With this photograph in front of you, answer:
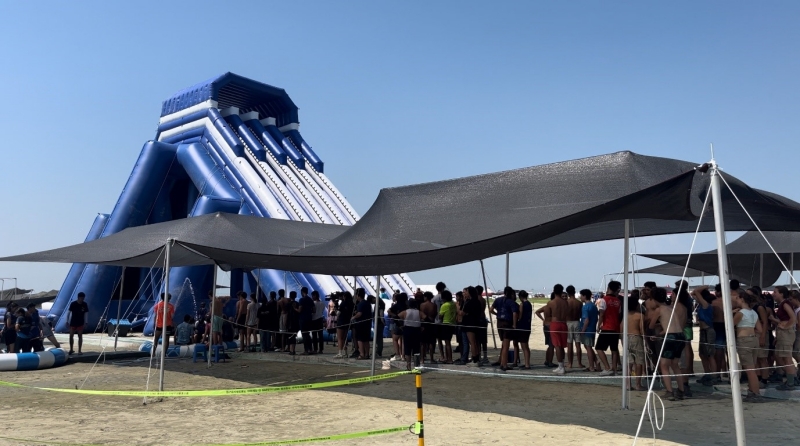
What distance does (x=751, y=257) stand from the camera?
50.5 feet

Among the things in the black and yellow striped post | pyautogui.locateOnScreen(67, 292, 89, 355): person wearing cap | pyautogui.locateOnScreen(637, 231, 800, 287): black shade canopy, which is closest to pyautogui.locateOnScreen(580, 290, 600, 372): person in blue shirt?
pyautogui.locateOnScreen(637, 231, 800, 287): black shade canopy

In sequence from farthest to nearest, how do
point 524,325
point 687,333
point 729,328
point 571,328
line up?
point 524,325 < point 571,328 < point 687,333 < point 729,328

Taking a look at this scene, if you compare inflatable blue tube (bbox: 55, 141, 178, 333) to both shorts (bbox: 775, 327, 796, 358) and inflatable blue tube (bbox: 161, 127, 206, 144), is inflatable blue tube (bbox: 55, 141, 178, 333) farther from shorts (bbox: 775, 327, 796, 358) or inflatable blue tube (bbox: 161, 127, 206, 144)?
shorts (bbox: 775, 327, 796, 358)

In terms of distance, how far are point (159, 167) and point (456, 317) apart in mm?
13319

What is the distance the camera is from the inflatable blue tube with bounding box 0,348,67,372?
1196cm

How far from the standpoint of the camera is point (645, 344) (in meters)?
8.38

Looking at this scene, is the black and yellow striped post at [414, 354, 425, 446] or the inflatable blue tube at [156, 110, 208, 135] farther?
the inflatable blue tube at [156, 110, 208, 135]

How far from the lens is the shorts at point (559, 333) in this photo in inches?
399

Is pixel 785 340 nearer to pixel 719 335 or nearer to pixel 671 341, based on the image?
pixel 719 335

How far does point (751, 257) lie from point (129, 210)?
17006mm

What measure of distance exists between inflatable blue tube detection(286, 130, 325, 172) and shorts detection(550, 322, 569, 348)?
15.6 m

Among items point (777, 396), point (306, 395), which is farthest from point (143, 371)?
point (777, 396)

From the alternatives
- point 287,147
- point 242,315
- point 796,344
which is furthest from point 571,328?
point 287,147

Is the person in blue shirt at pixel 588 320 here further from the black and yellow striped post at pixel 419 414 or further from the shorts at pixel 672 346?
the black and yellow striped post at pixel 419 414
